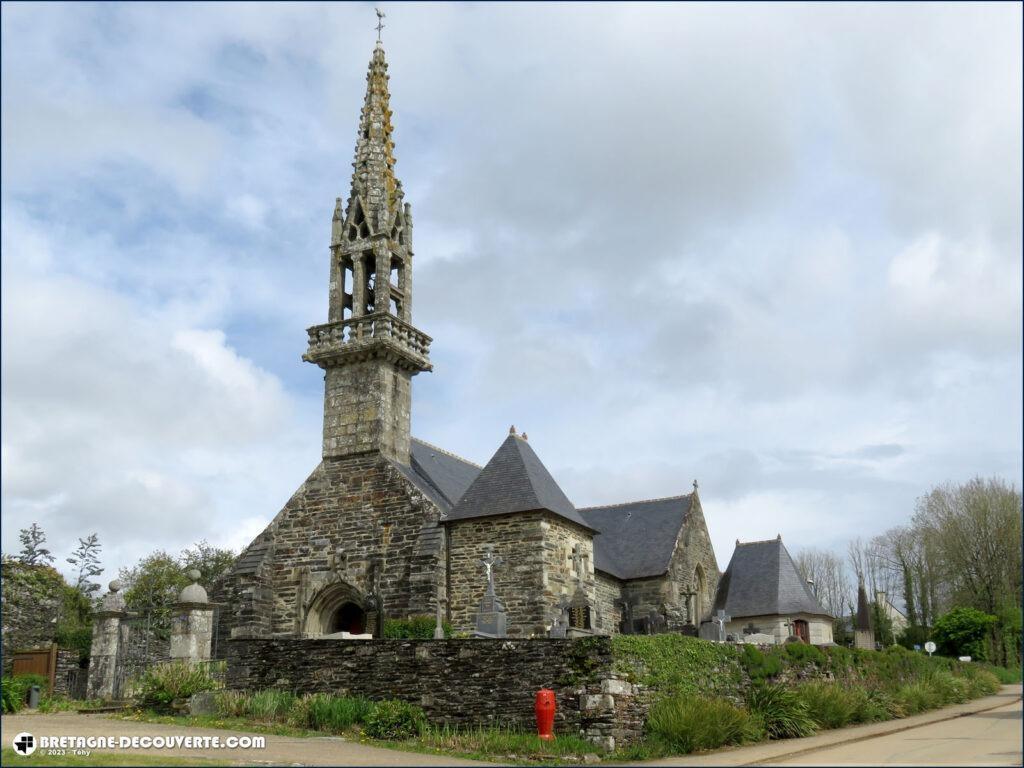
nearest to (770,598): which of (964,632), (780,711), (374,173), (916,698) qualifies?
(916,698)

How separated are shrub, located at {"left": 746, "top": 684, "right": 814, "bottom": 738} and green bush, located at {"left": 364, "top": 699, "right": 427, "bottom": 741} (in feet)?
19.0

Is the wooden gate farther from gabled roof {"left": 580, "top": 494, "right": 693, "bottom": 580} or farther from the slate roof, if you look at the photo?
the slate roof

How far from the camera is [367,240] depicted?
28.4 meters

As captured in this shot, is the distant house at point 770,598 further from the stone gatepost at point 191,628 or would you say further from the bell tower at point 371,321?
the stone gatepost at point 191,628

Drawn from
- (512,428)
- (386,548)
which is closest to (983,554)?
(512,428)

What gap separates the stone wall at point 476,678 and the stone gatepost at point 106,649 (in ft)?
11.6

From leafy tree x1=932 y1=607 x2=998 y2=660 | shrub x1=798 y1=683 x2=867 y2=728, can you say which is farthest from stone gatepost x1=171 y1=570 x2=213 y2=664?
leafy tree x1=932 y1=607 x2=998 y2=660

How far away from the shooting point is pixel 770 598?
1277 inches

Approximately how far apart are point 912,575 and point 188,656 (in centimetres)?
4358

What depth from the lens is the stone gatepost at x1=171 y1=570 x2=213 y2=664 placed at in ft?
57.9

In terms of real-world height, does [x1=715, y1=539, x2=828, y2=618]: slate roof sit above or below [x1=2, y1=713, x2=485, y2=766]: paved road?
above

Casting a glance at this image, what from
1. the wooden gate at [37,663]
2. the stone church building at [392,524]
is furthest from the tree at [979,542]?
the wooden gate at [37,663]

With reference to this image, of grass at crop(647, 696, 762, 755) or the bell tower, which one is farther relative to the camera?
the bell tower

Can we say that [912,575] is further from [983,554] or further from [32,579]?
[32,579]
